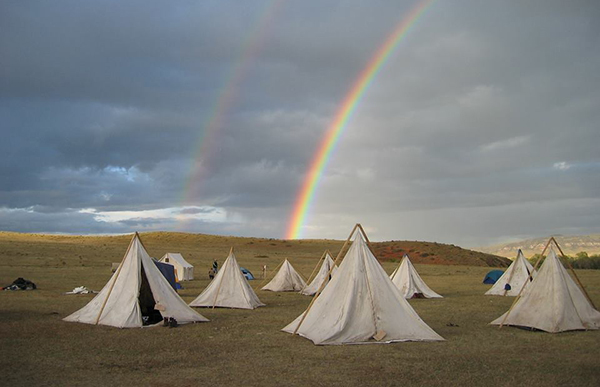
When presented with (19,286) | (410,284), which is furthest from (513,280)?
(19,286)

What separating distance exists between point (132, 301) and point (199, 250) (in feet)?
219

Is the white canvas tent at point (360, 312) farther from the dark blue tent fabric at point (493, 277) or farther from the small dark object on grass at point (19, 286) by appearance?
the dark blue tent fabric at point (493, 277)

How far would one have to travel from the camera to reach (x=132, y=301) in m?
17.5

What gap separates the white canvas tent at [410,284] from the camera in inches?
1129

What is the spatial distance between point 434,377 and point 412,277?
19.6 metres

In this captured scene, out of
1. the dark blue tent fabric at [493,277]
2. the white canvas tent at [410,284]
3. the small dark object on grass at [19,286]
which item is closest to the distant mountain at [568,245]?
the dark blue tent fabric at [493,277]

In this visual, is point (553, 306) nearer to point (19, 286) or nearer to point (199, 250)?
point (19, 286)

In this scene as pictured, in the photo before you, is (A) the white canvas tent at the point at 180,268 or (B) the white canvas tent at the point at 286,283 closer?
(B) the white canvas tent at the point at 286,283

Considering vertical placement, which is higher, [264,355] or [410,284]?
[410,284]

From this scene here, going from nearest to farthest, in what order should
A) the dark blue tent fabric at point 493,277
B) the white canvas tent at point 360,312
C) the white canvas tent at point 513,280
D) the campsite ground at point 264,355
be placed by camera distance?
the campsite ground at point 264,355
the white canvas tent at point 360,312
the white canvas tent at point 513,280
the dark blue tent fabric at point 493,277

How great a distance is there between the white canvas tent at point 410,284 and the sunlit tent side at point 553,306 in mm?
11310

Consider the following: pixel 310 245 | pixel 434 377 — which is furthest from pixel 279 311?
pixel 310 245

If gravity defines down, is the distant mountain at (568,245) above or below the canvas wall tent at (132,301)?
above

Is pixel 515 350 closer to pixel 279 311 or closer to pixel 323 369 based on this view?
pixel 323 369
